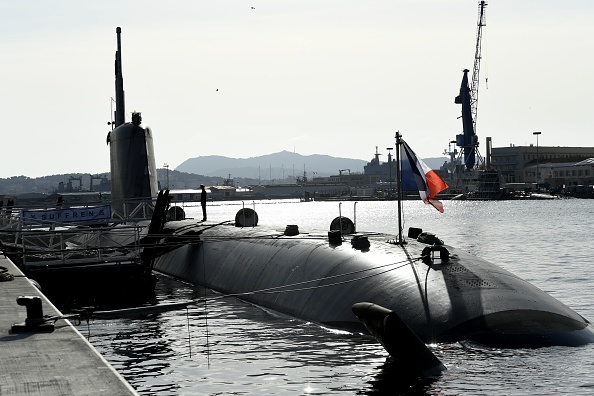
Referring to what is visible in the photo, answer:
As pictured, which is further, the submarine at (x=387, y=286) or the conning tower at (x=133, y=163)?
the conning tower at (x=133, y=163)

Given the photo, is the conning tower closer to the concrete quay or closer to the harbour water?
the harbour water

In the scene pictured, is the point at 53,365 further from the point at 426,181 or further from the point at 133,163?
the point at 133,163

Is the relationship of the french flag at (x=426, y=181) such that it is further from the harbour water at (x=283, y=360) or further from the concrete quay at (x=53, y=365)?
the concrete quay at (x=53, y=365)

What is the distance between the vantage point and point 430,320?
15656 mm

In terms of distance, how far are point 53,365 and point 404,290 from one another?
8029 millimetres

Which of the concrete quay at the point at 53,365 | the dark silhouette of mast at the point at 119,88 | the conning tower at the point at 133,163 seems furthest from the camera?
the dark silhouette of mast at the point at 119,88

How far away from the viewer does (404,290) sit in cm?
1678

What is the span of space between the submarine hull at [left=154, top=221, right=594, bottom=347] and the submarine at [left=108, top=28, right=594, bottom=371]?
0.06ft

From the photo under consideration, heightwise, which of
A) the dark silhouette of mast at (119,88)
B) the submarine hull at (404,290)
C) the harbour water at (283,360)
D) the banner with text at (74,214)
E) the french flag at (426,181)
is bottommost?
the harbour water at (283,360)

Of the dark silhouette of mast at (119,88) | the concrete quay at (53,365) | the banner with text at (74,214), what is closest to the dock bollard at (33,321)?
the concrete quay at (53,365)

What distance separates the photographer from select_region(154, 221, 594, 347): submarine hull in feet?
50.6

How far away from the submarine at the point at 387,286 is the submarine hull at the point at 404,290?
18 millimetres

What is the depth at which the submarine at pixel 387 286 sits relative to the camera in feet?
50.4

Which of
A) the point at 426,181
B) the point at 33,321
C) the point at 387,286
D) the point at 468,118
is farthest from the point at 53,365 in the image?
the point at 468,118
